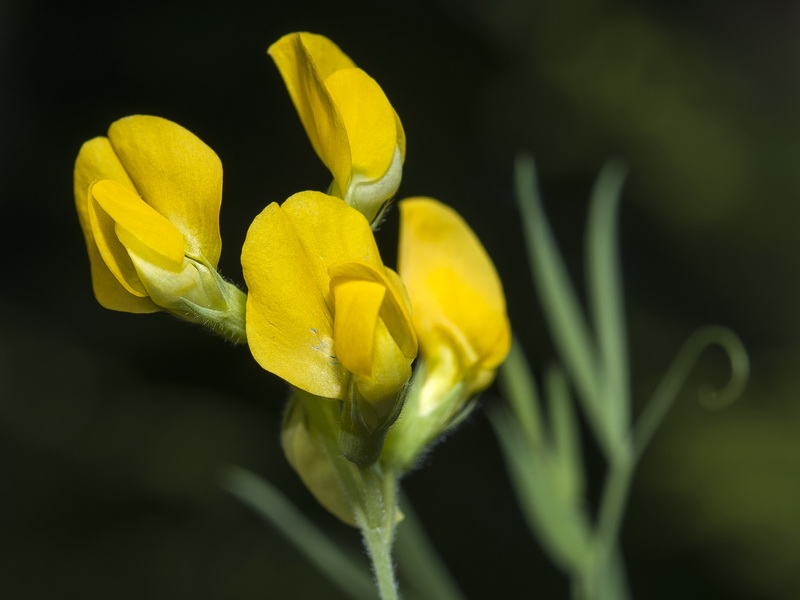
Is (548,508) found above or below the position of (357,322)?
below

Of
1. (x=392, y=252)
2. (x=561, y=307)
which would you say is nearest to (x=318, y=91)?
(x=561, y=307)

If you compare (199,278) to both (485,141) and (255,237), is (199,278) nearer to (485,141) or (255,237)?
(255,237)

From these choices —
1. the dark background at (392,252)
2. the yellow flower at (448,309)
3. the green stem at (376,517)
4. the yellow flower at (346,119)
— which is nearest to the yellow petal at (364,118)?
the yellow flower at (346,119)

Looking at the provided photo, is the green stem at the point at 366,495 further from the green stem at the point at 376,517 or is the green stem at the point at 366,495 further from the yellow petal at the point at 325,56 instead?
the yellow petal at the point at 325,56

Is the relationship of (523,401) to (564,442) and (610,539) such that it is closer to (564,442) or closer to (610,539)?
(564,442)

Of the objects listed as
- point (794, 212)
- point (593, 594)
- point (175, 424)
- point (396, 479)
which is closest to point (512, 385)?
point (593, 594)

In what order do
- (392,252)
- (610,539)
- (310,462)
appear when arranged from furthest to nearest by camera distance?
(392,252), (610,539), (310,462)
